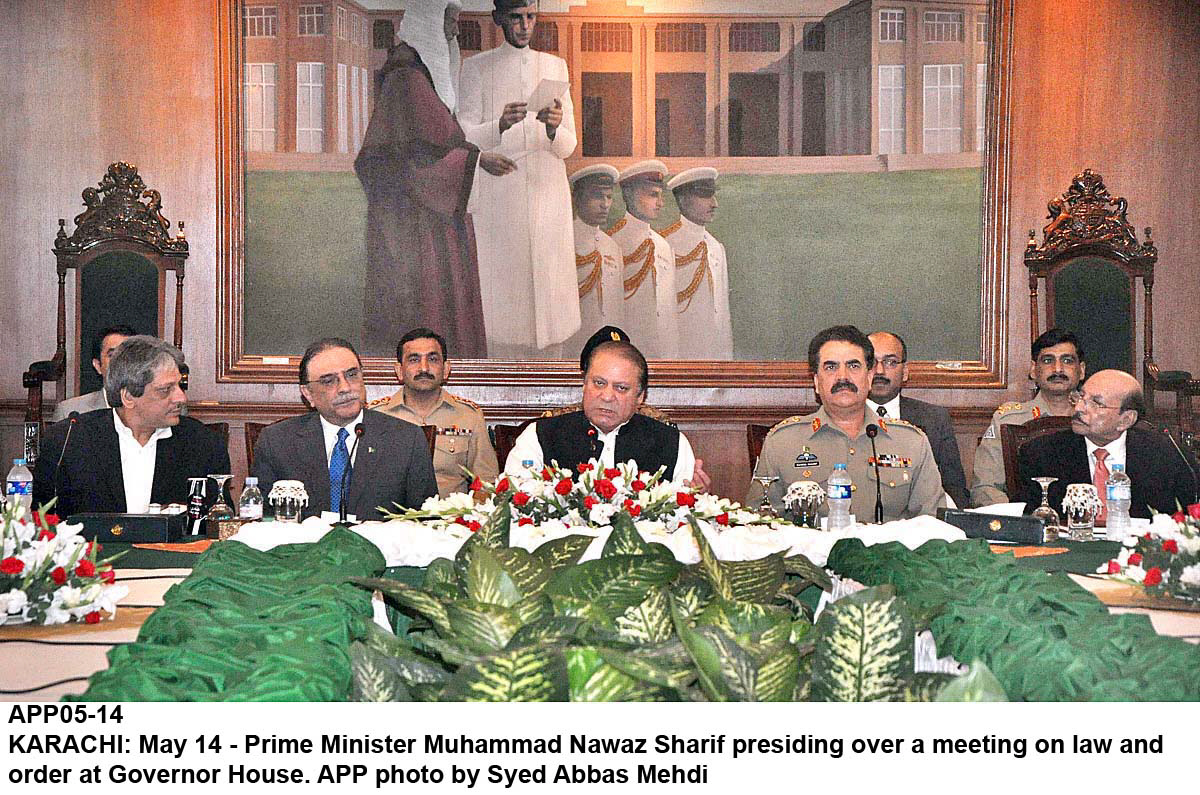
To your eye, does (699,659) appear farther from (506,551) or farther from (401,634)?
(401,634)

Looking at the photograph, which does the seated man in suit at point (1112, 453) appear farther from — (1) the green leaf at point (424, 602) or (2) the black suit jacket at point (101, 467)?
(1) the green leaf at point (424, 602)

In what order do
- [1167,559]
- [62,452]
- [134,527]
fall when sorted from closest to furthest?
[1167,559] → [134,527] → [62,452]

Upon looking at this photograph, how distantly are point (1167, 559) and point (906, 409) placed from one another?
3.36 meters

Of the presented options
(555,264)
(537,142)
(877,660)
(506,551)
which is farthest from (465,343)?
(877,660)

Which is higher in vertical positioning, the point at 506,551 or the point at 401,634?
the point at 506,551

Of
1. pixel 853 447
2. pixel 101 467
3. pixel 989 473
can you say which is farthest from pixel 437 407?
pixel 989 473

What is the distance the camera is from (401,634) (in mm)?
2205

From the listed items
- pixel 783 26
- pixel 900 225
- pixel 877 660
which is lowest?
pixel 877 660

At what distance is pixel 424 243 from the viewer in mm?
6914

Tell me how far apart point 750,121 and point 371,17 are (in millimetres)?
2240

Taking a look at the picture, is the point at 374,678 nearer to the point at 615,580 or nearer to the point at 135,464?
the point at 615,580

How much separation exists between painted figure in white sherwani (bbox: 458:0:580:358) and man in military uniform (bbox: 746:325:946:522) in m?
2.85

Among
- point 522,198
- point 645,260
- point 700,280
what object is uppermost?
point 522,198

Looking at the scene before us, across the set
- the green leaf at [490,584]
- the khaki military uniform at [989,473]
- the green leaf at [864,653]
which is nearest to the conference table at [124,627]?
the green leaf at [490,584]
